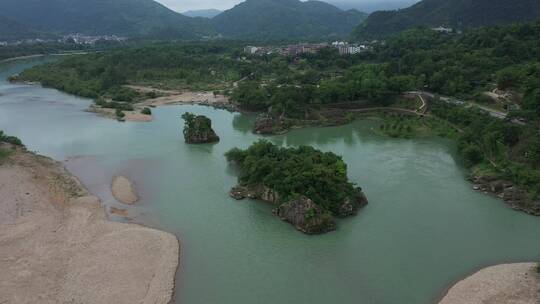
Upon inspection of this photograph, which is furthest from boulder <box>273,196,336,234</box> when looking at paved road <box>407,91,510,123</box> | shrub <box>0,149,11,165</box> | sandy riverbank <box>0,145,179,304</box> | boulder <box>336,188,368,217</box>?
shrub <box>0,149,11,165</box>

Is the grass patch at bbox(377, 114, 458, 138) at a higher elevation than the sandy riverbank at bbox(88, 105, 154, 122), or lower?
higher

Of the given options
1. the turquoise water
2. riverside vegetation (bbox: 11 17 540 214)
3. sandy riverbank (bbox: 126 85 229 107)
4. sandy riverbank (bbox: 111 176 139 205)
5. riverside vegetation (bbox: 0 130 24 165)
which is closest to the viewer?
the turquoise water

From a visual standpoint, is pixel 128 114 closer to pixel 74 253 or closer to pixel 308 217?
pixel 74 253

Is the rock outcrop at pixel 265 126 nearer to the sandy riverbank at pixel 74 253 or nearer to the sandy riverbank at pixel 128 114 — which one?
the sandy riverbank at pixel 128 114

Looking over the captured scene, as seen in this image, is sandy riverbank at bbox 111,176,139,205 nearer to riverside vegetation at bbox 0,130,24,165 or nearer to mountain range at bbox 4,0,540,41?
riverside vegetation at bbox 0,130,24,165

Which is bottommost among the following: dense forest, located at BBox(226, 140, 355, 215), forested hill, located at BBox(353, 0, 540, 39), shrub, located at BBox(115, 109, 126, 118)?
shrub, located at BBox(115, 109, 126, 118)

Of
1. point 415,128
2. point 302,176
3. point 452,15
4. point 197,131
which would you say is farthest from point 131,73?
point 452,15
